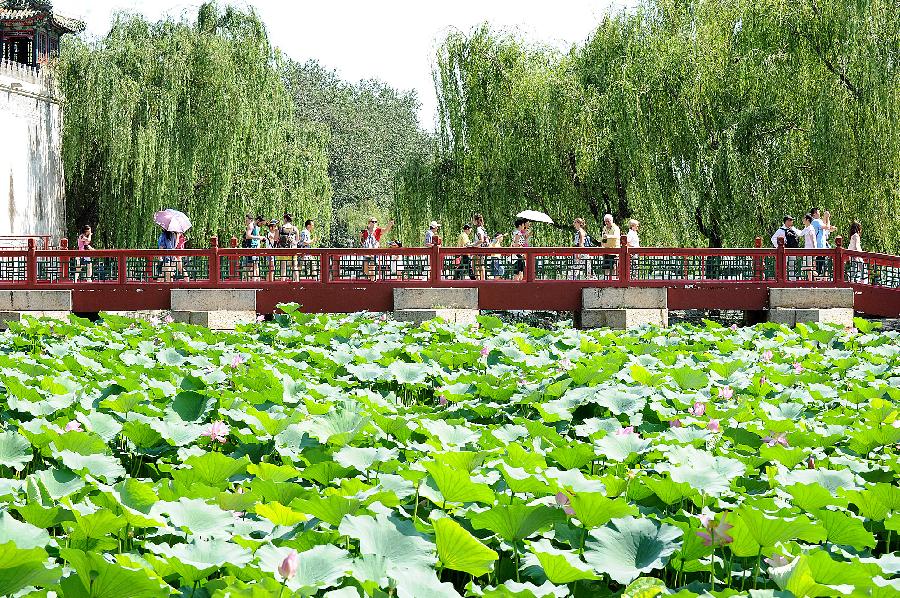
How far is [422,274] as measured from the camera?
14.6m

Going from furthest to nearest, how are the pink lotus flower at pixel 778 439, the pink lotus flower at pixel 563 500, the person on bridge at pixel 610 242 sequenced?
1. the person on bridge at pixel 610 242
2. the pink lotus flower at pixel 778 439
3. the pink lotus flower at pixel 563 500

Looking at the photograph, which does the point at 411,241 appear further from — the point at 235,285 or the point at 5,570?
the point at 5,570

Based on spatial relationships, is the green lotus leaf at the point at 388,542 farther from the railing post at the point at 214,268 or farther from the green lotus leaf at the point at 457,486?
the railing post at the point at 214,268

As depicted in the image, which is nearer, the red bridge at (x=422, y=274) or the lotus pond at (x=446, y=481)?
the lotus pond at (x=446, y=481)

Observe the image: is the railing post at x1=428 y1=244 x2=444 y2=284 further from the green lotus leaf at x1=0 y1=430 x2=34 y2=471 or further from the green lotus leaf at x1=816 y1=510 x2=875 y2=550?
the green lotus leaf at x1=816 y1=510 x2=875 y2=550

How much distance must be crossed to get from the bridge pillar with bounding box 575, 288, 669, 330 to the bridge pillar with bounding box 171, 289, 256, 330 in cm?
431

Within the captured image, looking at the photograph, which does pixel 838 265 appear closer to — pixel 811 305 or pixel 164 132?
pixel 811 305

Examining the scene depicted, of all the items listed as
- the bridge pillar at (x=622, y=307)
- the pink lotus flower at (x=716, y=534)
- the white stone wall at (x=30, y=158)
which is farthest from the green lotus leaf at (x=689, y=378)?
the white stone wall at (x=30, y=158)

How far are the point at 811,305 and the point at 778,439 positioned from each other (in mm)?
10505

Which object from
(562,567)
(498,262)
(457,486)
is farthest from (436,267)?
(562,567)

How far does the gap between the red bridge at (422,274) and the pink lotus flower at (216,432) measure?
9.92 metres

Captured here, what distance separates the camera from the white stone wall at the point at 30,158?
72.6 feet

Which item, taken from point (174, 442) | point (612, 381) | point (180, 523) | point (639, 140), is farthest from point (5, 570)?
point (639, 140)

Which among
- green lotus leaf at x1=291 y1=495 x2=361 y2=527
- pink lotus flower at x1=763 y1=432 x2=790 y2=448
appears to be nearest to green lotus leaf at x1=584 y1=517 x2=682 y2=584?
green lotus leaf at x1=291 y1=495 x2=361 y2=527
